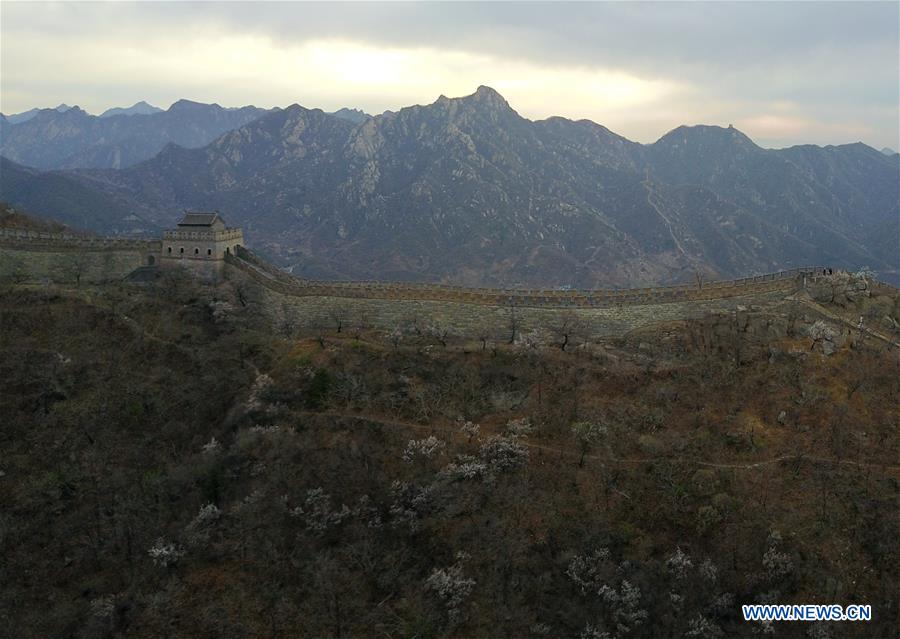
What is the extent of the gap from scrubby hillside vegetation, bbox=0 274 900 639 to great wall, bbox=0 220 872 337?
8.76ft

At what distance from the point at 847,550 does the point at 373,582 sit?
2815 centimetres

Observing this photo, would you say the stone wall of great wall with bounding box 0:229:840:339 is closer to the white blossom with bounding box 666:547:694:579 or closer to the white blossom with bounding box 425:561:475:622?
the white blossom with bounding box 666:547:694:579

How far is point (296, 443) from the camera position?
161 feet

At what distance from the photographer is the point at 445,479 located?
45.3 m

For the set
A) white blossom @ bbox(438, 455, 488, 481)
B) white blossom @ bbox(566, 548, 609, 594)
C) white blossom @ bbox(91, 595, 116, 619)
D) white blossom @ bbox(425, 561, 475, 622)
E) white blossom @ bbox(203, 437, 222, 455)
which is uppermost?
white blossom @ bbox(438, 455, 488, 481)

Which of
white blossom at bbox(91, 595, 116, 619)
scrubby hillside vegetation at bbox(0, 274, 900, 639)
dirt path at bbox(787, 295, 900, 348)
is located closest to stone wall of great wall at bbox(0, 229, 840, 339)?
dirt path at bbox(787, 295, 900, 348)

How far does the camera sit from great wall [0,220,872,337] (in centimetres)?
6125

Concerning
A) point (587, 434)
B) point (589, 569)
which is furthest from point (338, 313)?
point (589, 569)

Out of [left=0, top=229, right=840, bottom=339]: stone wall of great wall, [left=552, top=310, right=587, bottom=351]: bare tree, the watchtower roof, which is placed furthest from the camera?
the watchtower roof

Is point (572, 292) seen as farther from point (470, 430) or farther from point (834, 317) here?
point (834, 317)

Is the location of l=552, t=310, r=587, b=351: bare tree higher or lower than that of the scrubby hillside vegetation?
higher

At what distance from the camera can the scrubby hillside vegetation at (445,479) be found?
124 feet

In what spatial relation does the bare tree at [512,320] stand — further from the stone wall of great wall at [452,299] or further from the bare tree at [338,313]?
→ the bare tree at [338,313]

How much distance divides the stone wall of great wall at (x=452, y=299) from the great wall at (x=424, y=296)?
94 mm
